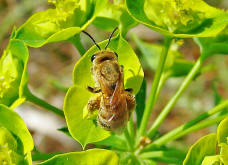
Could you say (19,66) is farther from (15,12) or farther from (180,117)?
(15,12)

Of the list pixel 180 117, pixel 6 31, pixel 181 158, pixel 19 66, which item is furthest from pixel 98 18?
pixel 6 31

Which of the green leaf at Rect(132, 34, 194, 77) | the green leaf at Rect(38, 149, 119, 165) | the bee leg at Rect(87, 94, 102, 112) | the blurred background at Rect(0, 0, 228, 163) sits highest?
the bee leg at Rect(87, 94, 102, 112)

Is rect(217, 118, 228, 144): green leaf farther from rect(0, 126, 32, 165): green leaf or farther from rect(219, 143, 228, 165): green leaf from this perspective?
rect(0, 126, 32, 165): green leaf

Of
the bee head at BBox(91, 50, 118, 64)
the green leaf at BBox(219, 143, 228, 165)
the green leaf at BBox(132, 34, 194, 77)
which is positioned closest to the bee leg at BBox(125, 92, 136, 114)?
the bee head at BBox(91, 50, 118, 64)

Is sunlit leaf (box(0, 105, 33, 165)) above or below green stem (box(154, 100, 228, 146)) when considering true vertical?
above

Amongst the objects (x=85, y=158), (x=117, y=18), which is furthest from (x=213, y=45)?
(x=85, y=158)

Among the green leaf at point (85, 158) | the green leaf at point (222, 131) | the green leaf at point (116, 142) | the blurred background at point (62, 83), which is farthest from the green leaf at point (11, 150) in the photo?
the blurred background at point (62, 83)

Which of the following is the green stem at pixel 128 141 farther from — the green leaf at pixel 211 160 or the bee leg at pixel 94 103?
the green leaf at pixel 211 160
